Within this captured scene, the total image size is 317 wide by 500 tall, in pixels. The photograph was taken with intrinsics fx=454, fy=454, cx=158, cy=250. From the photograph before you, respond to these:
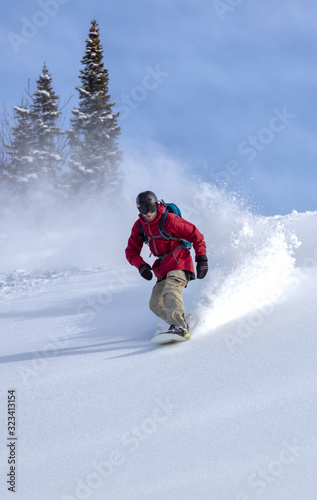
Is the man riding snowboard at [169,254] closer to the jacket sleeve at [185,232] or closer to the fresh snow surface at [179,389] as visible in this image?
the jacket sleeve at [185,232]

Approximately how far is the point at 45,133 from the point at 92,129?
354 cm

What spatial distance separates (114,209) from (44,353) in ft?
75.2

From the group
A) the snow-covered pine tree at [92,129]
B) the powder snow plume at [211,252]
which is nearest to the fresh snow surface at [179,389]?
the powder snow plume at [211,252]

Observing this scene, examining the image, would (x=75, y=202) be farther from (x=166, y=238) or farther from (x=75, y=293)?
(x=166, y=238)

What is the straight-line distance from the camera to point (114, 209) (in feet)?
90.6

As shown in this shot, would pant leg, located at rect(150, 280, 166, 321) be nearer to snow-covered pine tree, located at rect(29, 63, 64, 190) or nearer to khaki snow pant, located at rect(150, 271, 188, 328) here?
khaki snow pant, located at rect(150, 271, 188, 328)

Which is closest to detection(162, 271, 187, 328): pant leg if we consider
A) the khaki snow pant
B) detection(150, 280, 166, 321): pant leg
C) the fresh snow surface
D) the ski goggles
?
the khaki snow pant

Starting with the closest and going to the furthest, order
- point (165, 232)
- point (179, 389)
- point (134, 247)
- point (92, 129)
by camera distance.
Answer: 1. point (179, 389)
2. point (165, 232)
3. point (134, 247)
4. point (92, 129)

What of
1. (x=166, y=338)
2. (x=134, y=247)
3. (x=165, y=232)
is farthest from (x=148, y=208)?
(x=166, y=338)

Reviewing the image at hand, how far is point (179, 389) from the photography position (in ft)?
11.5

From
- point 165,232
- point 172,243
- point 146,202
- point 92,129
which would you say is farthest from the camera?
point 92,129

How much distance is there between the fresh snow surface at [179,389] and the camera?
242 cm

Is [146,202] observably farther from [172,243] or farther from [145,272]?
[145,272]

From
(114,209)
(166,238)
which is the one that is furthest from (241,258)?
(114,209)
